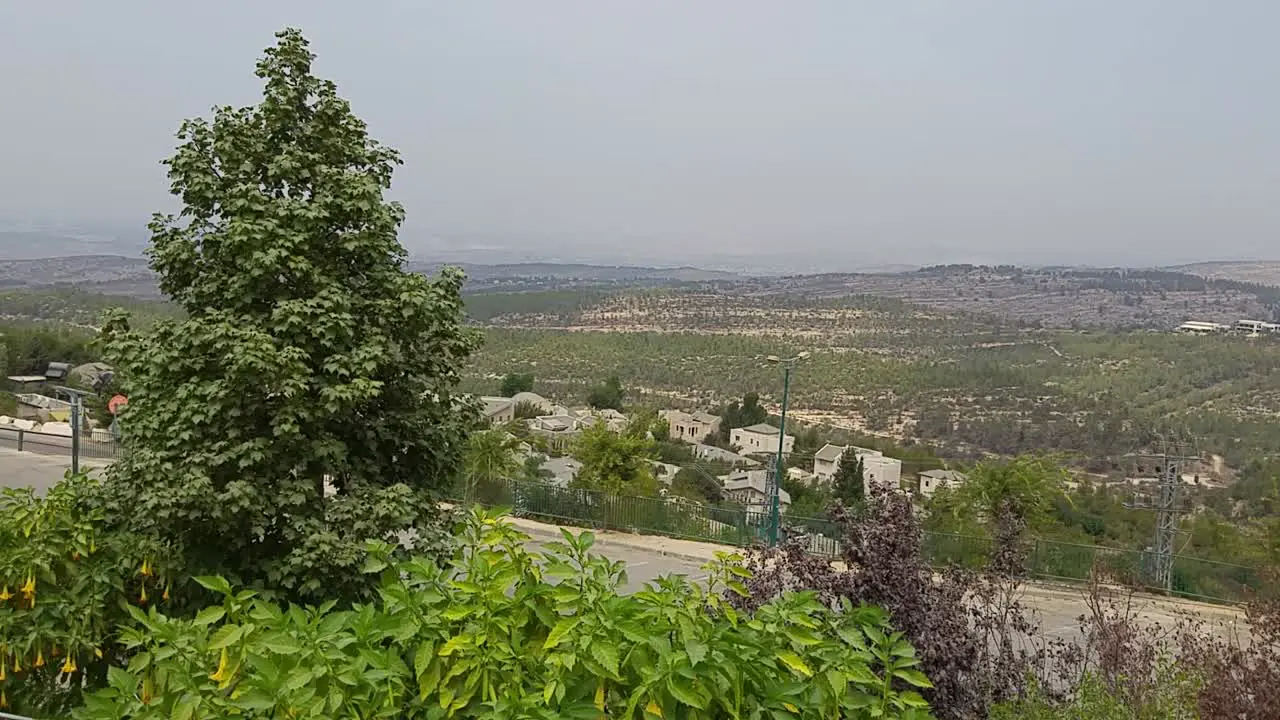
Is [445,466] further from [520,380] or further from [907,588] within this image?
[520,380]

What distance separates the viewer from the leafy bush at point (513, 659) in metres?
2.85

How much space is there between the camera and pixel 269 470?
5613 mm

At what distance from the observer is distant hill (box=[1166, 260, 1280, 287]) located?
9500cm

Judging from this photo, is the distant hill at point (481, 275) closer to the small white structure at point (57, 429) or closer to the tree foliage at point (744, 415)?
the small white structure at point (57, 429)

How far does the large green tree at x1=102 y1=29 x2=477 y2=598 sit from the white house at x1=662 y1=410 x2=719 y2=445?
5887 centimetres

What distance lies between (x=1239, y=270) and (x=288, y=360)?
4613 inches

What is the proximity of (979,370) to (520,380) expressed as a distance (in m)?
33.3

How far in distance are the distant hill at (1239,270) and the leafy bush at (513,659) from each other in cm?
10712

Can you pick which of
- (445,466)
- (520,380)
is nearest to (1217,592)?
(445,466)

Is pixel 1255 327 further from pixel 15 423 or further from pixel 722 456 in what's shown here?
pixel 15 423

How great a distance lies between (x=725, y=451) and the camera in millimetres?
63469

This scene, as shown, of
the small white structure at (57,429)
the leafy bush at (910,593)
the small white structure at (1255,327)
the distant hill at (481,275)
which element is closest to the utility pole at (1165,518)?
the leafy bush at (910,593)

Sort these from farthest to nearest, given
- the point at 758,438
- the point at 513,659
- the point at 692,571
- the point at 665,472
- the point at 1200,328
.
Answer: the point at 1200,328
the point at 758,438
the point at 665,472
the point at 692,571
the point at 513,659

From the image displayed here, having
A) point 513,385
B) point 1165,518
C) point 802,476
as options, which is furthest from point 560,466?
point 513,385
